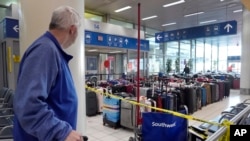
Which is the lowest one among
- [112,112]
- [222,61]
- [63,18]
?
[112,112]

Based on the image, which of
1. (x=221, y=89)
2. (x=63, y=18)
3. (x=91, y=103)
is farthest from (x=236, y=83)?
(x=63, y=18)

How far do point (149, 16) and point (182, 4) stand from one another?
285 cm

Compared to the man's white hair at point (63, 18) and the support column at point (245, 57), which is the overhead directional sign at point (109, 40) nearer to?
the support column at point (245, 57)

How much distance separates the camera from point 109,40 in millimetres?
8227

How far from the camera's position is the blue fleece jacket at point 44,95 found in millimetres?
875

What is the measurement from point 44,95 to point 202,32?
9.54 metres

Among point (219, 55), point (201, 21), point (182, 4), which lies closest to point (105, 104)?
point (182, 4)

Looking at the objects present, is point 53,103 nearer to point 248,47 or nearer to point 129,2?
point 129,2

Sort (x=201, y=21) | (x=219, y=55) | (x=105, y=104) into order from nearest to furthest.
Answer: (x=105, y=104) → (x=201, y=21) → (x=219, y=55)

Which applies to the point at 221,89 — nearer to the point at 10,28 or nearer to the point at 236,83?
the point at 236,83

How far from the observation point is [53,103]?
101 centimetres

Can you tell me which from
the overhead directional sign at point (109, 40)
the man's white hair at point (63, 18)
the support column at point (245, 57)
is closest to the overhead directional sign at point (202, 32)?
the support column at point (245, 57)

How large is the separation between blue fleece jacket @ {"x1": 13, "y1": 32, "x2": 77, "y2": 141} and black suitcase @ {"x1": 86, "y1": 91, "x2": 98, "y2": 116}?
181 inches

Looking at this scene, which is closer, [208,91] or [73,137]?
[73,137]
